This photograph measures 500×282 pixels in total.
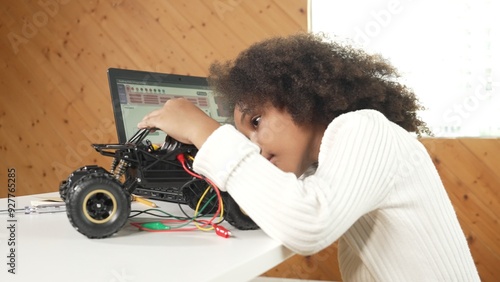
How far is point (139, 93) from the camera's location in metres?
1.16

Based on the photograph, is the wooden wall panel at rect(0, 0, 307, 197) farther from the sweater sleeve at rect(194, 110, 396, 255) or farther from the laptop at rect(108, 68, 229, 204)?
the sweater sleeve at rect(194, 110, 396, 255)

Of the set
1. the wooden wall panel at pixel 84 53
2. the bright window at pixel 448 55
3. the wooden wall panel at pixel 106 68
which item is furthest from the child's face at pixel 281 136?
the wooden wall panel at pixel 84 53

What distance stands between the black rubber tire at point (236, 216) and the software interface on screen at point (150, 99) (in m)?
0.31

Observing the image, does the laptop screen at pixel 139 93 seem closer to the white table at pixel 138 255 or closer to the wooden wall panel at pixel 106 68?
the white table at pixel 138 255

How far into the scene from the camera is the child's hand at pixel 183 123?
0.81 m

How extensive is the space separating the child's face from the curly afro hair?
0.01 m

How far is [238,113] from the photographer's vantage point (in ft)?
3.07

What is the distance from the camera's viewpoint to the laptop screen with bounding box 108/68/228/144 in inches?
44.7

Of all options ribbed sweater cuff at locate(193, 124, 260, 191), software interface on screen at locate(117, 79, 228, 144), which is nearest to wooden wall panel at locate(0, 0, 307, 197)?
software interface on screen at locate(117, 79, 228, 144)

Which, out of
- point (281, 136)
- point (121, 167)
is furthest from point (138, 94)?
point (281, 136)

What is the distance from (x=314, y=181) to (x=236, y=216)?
0.17m

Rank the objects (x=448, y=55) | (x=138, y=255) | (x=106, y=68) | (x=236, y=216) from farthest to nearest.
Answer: (x=106, y=68), (x=448, y=55), (x=236, y=216), (x=138, y=255)

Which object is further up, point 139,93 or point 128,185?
point 139,93

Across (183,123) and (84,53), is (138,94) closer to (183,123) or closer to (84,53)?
(183,123)
